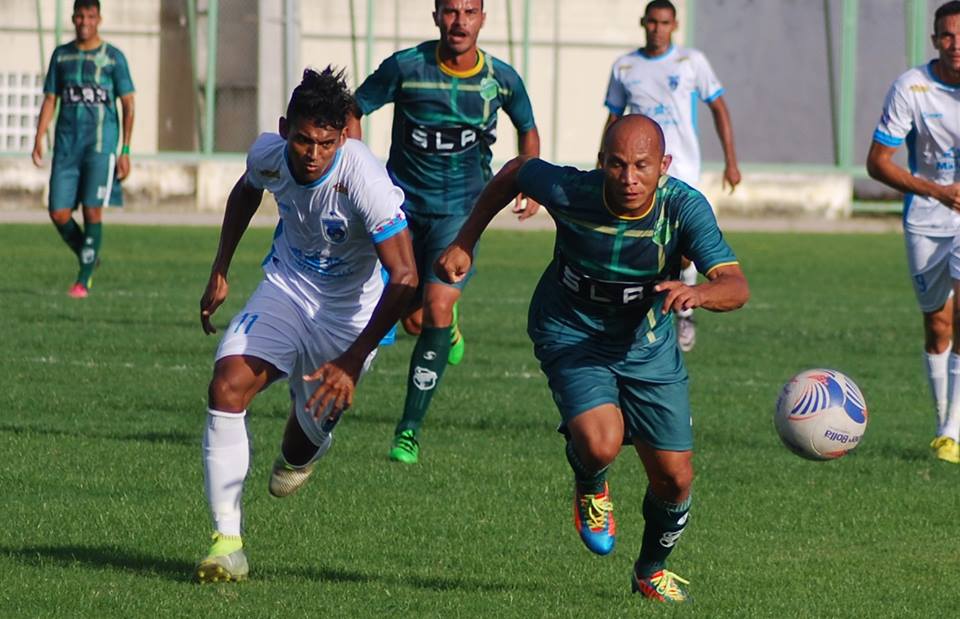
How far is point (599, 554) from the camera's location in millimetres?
6441

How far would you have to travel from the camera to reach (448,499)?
25.6 feet

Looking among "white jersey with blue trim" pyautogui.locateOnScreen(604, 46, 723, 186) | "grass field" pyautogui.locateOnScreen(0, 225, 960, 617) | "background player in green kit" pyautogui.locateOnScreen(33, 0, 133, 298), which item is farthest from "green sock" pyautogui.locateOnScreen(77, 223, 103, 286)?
"white jersey with blue trim" pyautogui.locateOnScreen(604, 46, 723, 186)

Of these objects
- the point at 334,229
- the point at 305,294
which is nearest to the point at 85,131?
the point at 305,294

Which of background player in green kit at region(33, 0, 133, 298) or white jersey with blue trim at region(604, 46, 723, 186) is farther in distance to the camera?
Answer: background player in green kit at region(33, 0, 133, 298)

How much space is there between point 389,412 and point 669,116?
4.74 metres

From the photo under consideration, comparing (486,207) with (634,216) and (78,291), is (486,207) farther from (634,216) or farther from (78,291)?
(78,291)

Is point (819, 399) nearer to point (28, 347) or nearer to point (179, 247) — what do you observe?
point (28, 347)

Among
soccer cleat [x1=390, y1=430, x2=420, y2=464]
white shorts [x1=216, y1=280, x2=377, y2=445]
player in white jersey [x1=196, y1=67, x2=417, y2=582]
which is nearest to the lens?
player in white jersey [x1=196, y1=67, x2=417, y2=582]

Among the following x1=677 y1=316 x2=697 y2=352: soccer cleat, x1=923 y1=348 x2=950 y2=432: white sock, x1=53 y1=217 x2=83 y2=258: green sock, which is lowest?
x1=677 y1=316 x2=697 y2=352: soccer cleat

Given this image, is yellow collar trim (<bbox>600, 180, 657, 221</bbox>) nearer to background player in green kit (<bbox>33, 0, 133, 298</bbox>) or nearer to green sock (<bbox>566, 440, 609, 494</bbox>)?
green sock (<bbox>566, 440, 609, 494</bbox>)

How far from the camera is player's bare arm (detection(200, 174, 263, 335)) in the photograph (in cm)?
672

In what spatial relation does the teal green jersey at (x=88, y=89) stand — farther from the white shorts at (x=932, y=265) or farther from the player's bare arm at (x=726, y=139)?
the white shorts at (x=932, y=265)

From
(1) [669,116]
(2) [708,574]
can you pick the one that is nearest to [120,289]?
(1) [669,116]

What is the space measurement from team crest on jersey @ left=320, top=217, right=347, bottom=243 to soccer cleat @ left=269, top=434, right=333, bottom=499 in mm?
Result: 876
